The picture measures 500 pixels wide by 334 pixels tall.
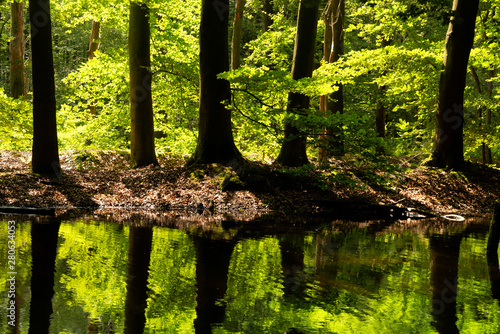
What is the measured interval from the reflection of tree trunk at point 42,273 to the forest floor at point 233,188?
338 centimetres

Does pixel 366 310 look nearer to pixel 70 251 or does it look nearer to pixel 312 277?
pixel 312 277

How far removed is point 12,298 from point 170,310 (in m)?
1.50

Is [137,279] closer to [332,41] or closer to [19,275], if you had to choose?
[19,275]

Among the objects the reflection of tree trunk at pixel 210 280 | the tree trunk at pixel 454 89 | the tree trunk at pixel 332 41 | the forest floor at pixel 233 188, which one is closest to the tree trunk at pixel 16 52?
the forest floor at pixel 233 188

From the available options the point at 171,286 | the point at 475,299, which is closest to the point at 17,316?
the point at 171,286

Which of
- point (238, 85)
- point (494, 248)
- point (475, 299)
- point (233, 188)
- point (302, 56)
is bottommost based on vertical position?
point (475, 299)

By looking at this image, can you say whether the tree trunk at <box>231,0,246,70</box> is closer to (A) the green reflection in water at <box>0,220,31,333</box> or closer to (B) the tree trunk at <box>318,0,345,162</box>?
(B) the tree trunk at <box>318,0,345,162</box>

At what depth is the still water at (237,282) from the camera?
12.7 ft

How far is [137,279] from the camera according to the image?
4.92m

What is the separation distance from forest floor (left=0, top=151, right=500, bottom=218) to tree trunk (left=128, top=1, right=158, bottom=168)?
2.29 feet

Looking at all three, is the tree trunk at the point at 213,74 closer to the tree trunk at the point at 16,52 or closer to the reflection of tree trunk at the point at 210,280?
the reflection of tree trunk at the point at 210,280

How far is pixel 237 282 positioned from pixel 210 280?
33 cm

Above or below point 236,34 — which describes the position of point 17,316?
below

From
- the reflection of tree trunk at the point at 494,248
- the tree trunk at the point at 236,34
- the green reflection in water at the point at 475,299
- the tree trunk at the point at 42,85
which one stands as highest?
the tree trunk at the point at 236,34
